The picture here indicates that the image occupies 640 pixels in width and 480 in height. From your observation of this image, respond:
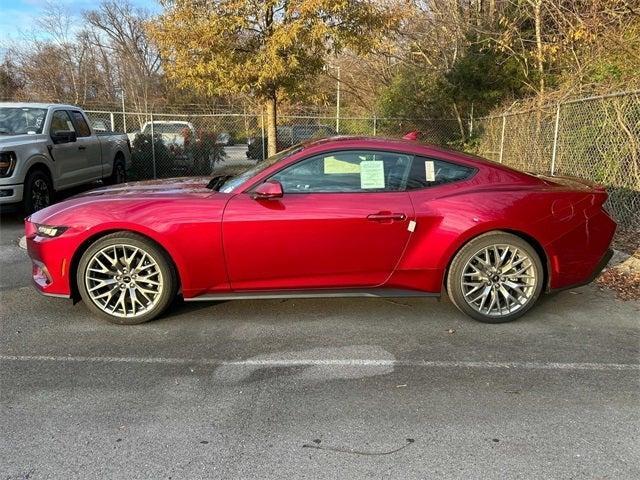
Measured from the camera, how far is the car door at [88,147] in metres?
9.93

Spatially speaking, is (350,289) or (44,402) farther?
(350,289)

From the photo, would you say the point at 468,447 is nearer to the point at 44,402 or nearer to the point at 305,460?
the point at 305,460

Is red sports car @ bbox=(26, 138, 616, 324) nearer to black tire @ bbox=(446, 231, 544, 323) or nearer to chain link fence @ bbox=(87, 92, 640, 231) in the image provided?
black tire @ bbox=(446, 231, 544, 323)

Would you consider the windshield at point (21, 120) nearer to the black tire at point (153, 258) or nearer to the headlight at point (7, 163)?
the headlight at point (7, 163)

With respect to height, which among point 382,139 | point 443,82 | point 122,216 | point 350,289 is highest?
point 443,82

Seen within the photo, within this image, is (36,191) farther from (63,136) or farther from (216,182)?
(216,182)

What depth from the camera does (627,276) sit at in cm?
557

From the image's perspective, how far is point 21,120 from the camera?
8883 mm

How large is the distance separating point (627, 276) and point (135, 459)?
4.99 meters

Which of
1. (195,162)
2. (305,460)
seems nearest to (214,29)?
(195,162)

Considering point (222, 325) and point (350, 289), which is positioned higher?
point (350, 289)

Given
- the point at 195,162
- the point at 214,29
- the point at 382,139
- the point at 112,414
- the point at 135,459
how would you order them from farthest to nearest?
the point at 195,162 < the point at 214,29 < the point at 382,139 < the point at 112,414 < the point at 135,459

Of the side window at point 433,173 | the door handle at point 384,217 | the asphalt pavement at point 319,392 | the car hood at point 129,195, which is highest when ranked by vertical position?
the side window at point 433,173

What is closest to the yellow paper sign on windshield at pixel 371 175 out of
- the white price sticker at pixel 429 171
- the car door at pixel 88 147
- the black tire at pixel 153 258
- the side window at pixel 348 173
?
the side window at pixel 348 173
